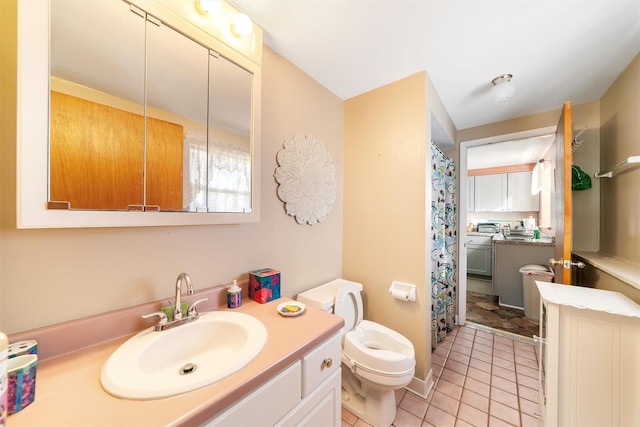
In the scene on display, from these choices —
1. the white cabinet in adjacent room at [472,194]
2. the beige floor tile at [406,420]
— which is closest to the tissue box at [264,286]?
the beige floor tile at [406,420]

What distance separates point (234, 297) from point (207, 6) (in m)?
1.32

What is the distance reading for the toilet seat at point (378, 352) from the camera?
1.25 metres

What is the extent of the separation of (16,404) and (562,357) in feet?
6.39

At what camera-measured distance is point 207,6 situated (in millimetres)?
978

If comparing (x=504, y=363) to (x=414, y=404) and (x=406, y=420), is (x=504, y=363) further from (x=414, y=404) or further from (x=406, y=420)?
(x=406, y=420)

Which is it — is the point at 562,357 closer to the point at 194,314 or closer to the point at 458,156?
the point at 194,314

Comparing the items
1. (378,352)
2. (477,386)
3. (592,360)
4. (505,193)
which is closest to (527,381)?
(477,386)

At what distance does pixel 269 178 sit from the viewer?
55.4 inches

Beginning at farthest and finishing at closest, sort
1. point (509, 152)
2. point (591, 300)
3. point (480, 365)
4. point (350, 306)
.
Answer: point (509, 152)
point (480, 365)
point (350, 306)
point (591, 300)

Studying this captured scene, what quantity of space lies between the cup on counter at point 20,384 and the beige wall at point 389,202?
1.71 m

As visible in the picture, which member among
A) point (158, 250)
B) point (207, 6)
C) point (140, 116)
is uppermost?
point (207, 6)

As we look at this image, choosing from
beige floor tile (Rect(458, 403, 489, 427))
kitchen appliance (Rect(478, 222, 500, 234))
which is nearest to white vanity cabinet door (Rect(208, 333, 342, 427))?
beige floor tile (Rect(458, 403, 489, 427))

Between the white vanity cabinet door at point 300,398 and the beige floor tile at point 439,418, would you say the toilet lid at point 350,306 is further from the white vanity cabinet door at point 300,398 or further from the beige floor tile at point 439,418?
the beige floor tile at point 439,418

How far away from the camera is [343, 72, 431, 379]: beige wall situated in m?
1.61
